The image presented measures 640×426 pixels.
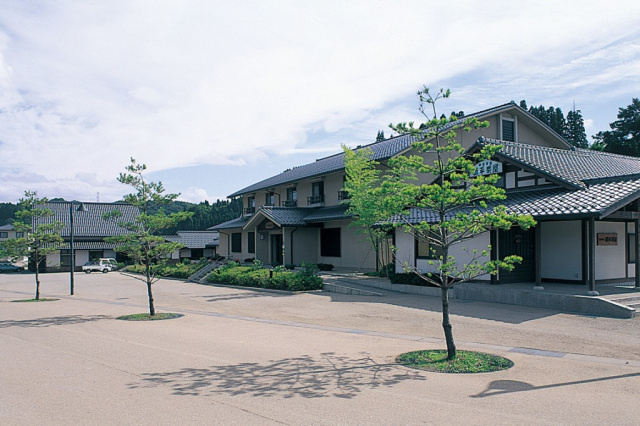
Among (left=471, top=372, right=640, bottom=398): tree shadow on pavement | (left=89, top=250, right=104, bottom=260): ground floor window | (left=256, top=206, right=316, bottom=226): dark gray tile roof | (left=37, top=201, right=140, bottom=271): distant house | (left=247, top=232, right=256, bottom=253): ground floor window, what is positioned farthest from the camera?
(left=89, top=250, right=104, bottom=260): ground floor window

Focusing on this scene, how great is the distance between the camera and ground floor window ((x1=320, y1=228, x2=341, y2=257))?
2922cm

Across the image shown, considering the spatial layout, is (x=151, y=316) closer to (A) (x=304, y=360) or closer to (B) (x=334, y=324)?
(B) (x=334, y=324)

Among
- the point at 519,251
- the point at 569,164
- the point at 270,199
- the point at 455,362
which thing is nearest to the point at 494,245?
the point at 519,251

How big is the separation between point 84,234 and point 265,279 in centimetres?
2986

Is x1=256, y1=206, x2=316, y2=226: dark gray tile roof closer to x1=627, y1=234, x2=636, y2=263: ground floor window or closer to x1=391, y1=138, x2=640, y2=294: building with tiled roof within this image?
x1=391, y1=138, x2=640, y2=294: building with tiled roof

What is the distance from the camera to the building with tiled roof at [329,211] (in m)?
27.2

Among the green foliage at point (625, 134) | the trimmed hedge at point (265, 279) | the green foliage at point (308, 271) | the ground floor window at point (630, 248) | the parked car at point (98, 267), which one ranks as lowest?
the parked car at point (98, 267)

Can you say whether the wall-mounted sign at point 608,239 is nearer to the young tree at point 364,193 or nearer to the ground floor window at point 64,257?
the young tree at point 364,193

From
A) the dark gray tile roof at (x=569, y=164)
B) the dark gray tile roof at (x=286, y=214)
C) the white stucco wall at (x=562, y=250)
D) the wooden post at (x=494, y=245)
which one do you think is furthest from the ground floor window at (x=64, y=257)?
the white stucco wall at (x=562, y=250)

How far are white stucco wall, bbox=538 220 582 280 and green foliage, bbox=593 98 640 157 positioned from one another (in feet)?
87.1

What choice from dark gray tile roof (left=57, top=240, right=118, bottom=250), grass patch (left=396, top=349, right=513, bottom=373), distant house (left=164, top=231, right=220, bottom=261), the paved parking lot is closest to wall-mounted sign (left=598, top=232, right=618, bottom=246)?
the paved parking lot

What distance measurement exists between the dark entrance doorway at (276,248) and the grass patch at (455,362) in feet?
79.5

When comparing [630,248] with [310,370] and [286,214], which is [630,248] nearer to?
[310,370]

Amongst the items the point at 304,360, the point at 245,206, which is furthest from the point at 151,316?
the point at 245,206
